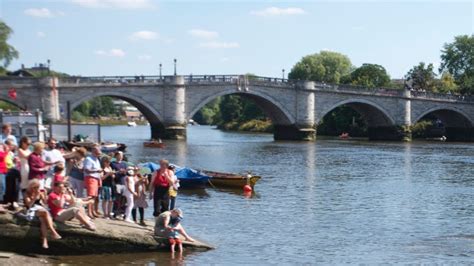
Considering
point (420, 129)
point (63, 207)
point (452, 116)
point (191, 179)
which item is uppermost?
point (452, 116)

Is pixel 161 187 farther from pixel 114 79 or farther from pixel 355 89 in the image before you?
pixel 355 89

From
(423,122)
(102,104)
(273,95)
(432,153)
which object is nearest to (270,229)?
(432,153)

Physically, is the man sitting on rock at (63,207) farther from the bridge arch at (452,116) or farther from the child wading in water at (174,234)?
the bridge arch at (452,116)

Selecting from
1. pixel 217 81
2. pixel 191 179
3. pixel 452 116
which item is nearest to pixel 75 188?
pixel 191 179

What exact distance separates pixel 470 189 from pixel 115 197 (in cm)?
1822

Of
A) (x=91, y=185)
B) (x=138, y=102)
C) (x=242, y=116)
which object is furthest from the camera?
(x=242, y=116)

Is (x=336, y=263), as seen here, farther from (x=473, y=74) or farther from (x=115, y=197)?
(x=473, y=74)

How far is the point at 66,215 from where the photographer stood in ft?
43.6

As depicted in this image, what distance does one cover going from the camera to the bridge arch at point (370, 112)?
71.9m

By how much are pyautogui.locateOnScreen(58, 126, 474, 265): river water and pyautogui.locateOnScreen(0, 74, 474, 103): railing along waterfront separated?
2060 cm

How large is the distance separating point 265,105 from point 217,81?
23.7 ft

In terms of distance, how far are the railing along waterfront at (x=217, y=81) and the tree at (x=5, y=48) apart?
26.5 m

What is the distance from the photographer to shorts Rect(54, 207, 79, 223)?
43.5ft

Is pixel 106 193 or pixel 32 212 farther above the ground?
pixel 106 193
